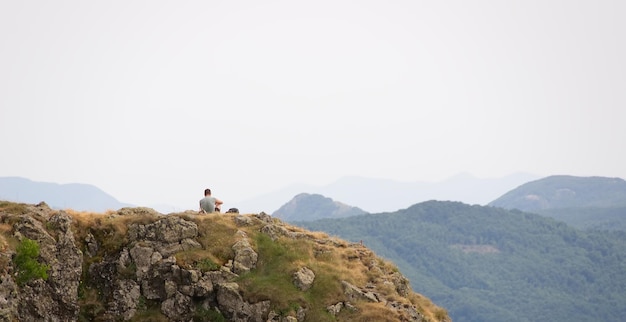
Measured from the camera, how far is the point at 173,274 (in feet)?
120

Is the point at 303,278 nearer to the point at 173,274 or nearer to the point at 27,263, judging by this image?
the point at 173,274

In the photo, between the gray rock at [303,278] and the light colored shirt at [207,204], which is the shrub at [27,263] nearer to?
the light colored shirt at [207,204]

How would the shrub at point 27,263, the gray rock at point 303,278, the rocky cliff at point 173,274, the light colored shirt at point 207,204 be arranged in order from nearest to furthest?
the shrub at point 27,263, the rocky cliff at point 173,274, the gray rock at point 303,278, the light colored shirt at point 207,204

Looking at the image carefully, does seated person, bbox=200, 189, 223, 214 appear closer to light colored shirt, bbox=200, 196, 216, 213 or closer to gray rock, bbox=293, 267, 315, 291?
light colored shirt, bbox=200, 196, 216, 213

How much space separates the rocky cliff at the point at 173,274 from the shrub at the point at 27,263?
0.16 feet

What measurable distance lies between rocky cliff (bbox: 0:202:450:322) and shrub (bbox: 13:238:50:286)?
1.9 inches

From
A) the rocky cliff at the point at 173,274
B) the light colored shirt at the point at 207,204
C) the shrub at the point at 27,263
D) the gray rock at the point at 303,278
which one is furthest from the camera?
the light colored shirt at the point at 207,204

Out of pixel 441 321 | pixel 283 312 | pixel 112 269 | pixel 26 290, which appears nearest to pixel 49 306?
pixel 26 290

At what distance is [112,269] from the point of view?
36812 mm

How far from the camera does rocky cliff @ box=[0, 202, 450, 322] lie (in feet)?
112

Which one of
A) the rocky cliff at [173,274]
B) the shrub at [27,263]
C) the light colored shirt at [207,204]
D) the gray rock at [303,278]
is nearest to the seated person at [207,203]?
the light colored shirt at [207,204]

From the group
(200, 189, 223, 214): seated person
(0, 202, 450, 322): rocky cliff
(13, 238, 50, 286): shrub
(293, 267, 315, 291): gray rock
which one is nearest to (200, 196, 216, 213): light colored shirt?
(200, 189, 223, 214): seated person

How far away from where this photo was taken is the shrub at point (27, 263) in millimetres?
33094

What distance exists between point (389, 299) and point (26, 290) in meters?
18.4
